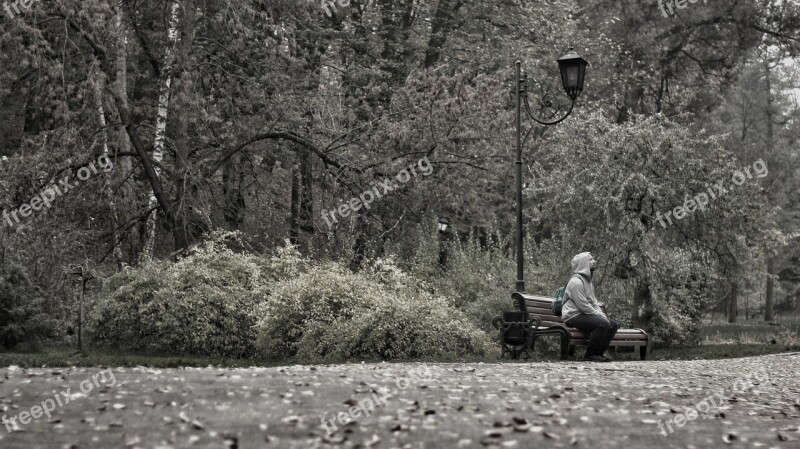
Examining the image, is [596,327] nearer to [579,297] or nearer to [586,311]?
[586,311]

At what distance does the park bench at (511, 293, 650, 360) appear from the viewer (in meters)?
14.0

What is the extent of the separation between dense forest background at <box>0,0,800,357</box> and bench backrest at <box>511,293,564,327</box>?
36.4 inches

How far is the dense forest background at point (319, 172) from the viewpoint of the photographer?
13977 millimetres

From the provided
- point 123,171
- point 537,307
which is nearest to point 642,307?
point 537,307

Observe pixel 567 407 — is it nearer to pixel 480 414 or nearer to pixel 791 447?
pixel 480 414

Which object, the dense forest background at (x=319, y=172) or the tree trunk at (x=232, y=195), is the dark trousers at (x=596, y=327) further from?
the tree trunk at (x=232, y=195)

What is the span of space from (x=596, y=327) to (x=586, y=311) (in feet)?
1.01

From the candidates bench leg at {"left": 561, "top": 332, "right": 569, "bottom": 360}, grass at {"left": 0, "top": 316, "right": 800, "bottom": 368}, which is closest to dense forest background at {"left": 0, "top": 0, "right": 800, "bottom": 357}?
grass at {"left": 0, "top": 316, "right": 800, "bottom": 368}

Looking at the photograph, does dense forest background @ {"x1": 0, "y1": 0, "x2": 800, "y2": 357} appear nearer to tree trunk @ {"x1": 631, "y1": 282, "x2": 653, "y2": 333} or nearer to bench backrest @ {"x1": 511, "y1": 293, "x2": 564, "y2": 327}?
tree trunk @ {"x1": 631, "y1": 282, "x2": 653, "y2": 333}

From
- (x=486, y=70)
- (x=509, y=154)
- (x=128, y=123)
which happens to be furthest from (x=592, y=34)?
(x=128, y=123)

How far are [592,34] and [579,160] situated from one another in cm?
1181

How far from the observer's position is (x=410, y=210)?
1923 cm

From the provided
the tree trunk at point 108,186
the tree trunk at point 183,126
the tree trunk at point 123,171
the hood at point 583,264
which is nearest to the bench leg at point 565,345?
the hood at point 583,264

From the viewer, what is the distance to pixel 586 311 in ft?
44.9
